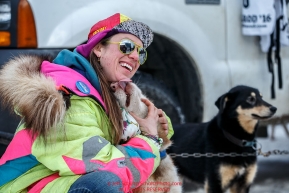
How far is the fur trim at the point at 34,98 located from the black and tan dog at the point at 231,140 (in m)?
2.46

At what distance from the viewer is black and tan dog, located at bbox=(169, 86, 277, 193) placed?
457 centimetres

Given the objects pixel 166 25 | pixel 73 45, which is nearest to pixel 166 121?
pixel 73 45

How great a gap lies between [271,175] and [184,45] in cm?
212

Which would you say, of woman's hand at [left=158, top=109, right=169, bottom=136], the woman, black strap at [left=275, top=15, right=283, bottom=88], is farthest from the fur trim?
black strap at [left=275, top=15, right=283, bottom=88]

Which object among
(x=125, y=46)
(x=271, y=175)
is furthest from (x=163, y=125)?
(x=271, y=175)

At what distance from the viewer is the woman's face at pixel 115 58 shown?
2482 mm

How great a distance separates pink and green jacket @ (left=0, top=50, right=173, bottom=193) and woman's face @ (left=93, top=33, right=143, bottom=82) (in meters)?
0.15

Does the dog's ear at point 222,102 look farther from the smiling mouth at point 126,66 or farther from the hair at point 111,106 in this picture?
the hair at point 111,106

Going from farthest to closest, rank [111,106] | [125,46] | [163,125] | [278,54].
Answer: [278,54] < [163,125] < [125,46] < [111,106]

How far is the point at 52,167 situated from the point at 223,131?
8.80 feet

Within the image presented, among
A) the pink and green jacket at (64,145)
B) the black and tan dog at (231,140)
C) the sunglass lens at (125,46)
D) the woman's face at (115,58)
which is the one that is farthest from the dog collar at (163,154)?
the black and tan dog at (231,140)

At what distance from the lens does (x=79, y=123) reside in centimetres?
218

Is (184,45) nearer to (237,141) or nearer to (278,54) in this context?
(237,141)

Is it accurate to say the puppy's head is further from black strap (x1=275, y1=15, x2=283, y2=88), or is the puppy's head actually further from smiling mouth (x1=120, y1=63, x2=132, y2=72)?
black strap (x1=275, y1=15, x2=283, y2=88)
